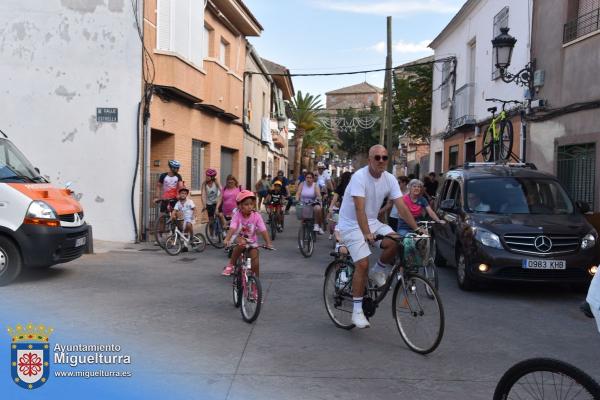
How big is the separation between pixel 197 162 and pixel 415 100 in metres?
13.4

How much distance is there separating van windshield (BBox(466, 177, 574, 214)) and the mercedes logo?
843 mm

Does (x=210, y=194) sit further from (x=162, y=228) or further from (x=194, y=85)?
(x=194, y=85)

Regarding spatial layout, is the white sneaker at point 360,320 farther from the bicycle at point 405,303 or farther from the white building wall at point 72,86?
the white building wall at point 72,86

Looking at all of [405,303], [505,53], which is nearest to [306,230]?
[505,53]

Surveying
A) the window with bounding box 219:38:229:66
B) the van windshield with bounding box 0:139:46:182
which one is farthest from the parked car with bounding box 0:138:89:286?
the window with bounding box 219:38:229:66

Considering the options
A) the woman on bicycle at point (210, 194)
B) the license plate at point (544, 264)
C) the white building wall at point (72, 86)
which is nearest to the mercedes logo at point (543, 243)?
A: the license plate at point (544, 264)

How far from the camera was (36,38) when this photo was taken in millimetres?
12820

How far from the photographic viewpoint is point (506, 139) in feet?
48.5

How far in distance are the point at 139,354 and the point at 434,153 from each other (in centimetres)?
2100

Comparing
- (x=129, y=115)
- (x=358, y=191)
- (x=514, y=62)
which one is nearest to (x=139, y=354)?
(x=358, y=191)

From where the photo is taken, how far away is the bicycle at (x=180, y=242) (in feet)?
37.4

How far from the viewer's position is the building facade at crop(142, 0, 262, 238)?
13.8 m

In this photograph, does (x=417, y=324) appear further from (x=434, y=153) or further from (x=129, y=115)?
(x=434, y=153)

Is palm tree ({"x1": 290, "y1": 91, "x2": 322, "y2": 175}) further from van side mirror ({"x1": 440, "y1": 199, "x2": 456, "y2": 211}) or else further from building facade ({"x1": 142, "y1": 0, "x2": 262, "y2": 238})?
van side mirror ({"x1": 440, "y1": 199, "x2": 456, "y2": 211})
